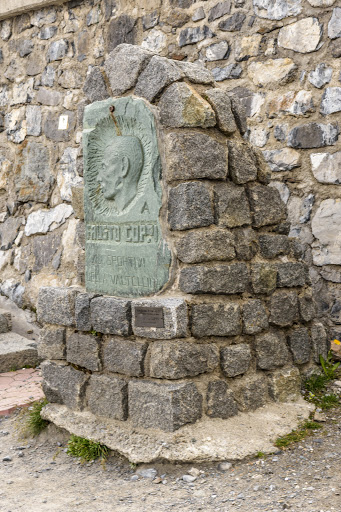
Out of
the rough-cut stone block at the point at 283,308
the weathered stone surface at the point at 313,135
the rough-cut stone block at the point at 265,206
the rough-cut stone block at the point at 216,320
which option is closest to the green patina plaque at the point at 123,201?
the rough-cut stone block at the point at 216,320

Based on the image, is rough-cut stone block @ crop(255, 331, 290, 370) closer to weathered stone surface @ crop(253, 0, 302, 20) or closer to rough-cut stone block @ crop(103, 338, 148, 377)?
rough-cut stone block @ crop(103, 338, 148, 377)

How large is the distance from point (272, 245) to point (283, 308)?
1.16 feet

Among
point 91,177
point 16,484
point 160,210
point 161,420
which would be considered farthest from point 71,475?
point 91,177

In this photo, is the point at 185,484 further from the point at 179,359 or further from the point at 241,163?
the point at 241,163

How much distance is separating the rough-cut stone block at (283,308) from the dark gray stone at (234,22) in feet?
6.95

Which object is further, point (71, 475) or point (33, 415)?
point (33, 415)

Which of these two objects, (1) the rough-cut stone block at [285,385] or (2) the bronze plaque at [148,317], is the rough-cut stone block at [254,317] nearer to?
(1) the rough-cut stone block at [285,385]

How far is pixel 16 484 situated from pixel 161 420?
0.74 m

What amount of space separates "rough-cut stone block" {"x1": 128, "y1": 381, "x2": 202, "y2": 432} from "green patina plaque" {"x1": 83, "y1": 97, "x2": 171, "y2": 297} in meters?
0.49

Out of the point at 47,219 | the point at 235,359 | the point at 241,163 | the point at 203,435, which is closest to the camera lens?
the point at 203,435

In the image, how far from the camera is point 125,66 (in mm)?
3207

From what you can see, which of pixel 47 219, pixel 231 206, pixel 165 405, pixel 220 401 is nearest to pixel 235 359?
pixel 220 401

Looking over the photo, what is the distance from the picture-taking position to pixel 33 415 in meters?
3.45

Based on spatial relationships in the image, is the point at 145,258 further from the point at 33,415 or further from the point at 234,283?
the point at 33,415
